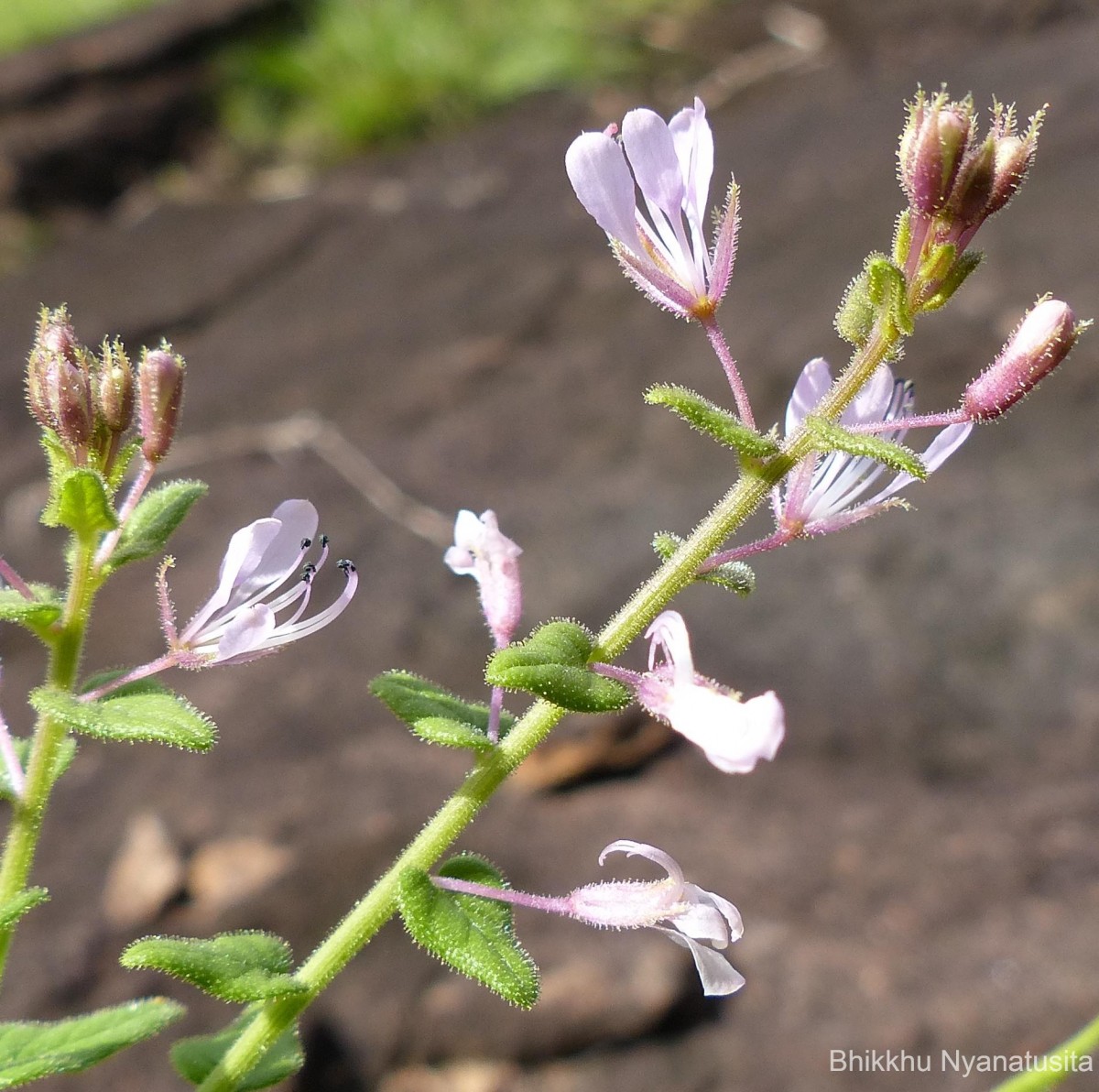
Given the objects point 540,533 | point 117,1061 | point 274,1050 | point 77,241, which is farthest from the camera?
point 77,241

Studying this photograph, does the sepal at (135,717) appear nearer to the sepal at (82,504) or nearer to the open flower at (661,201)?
the sepal at (82,504)

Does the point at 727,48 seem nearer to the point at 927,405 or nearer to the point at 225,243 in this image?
the point at 225,243

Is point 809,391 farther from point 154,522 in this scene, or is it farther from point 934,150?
point 154,522

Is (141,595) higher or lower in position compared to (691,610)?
higher

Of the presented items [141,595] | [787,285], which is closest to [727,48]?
[787,285]

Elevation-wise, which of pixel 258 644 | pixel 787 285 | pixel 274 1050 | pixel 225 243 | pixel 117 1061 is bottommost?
pixel 117 1061

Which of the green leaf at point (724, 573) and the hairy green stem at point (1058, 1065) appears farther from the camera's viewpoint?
the hairy green stem at point (1058, 1065)

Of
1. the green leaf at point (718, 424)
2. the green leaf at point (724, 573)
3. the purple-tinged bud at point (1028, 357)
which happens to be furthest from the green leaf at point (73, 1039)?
the purple-tinged bud at point (1028, 357)
